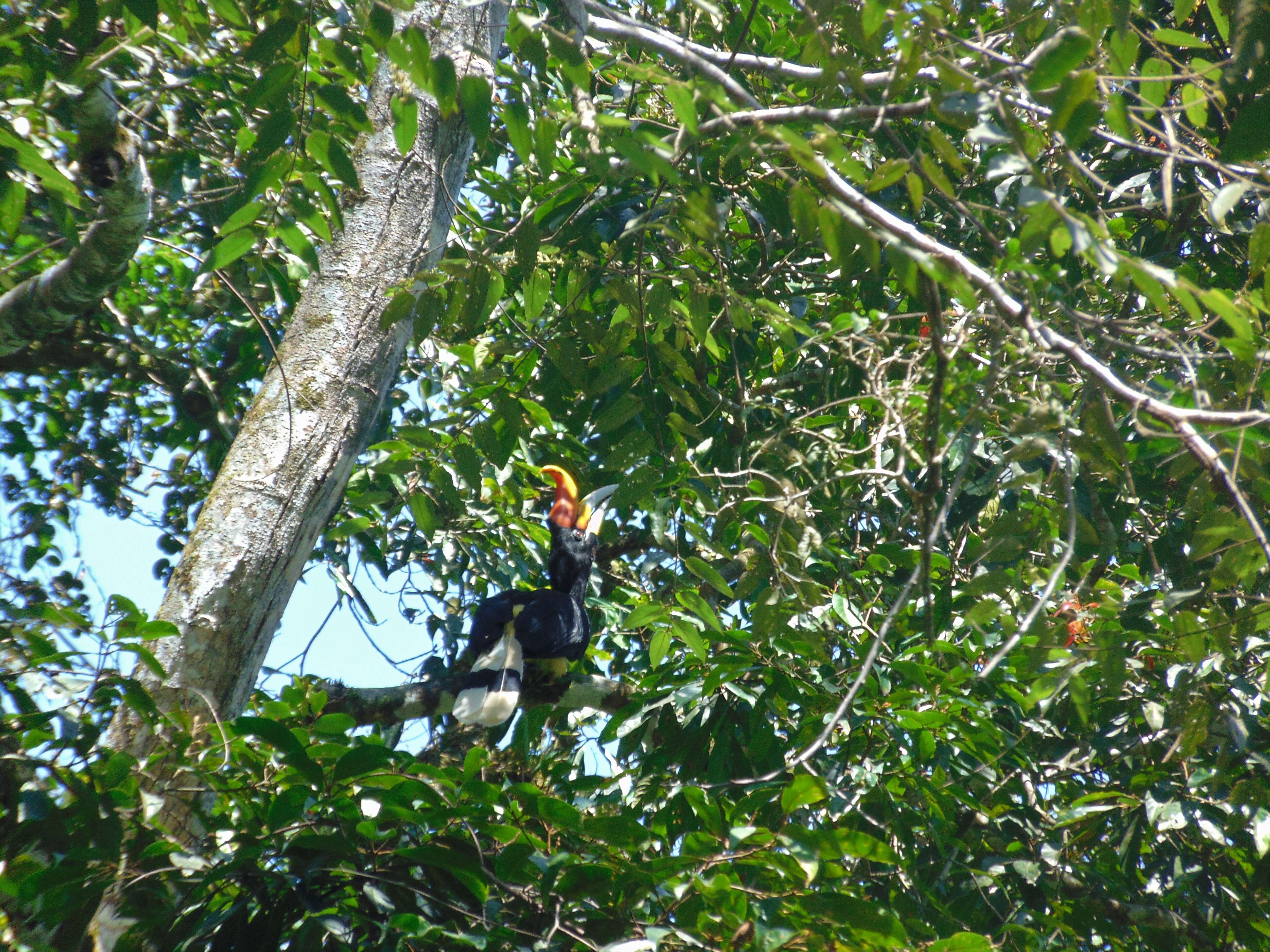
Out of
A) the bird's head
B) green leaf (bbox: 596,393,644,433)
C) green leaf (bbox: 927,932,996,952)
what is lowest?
green leaf (bbox: 927,932,996,952)

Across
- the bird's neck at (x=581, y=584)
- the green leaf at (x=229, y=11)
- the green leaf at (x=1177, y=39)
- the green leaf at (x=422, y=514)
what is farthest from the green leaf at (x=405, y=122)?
the bird's neck at (x=581, y=584)

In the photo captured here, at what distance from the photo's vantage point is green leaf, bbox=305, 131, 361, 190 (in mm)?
1505

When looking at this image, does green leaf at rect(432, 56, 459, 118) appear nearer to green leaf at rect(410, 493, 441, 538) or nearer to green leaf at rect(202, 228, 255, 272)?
green leaf at rect(202, 228, 255, 272)

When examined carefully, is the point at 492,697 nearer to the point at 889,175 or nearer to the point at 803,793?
the point at 803,793

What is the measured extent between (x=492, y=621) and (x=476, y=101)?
179 cm

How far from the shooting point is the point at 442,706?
251 centimetres

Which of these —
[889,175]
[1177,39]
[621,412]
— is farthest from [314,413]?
[1177,39]

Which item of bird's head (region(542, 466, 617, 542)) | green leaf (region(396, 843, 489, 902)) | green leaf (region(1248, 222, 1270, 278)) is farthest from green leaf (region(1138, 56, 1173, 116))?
bird's head (region(542, 466, 617, 542))

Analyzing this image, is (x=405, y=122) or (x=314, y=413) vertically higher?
(x=405, y=122)

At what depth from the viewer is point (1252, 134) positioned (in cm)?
110

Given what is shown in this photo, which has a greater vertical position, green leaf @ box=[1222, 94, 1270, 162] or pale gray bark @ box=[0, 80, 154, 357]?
pale gray bark @ box=[0, 80, 154, 357]

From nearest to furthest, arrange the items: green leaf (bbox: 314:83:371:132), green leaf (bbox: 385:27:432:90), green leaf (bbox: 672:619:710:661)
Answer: green leaf (bbox: 385:27:432:90), green leaf (bbox: 314:83:371:132), green leaf (bbox: 672:619:710:661)

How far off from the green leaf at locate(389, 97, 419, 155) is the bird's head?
169 cm

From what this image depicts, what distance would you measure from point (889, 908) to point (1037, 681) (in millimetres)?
691
